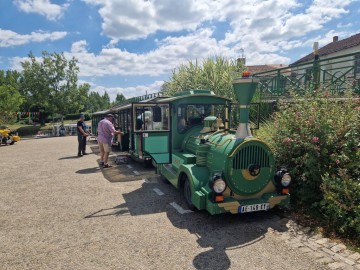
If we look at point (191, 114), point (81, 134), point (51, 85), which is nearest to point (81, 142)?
point (81, 134)

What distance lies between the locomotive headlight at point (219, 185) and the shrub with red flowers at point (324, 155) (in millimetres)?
1756

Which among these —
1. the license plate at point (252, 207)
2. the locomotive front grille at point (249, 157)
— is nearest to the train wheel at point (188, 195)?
the license plate at point (252, 207)

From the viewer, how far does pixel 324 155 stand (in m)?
5.20

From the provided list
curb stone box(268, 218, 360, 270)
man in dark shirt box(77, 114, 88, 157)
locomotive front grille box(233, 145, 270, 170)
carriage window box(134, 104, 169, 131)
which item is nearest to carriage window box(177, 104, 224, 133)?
carriage window box(134, 104, 169, 131)

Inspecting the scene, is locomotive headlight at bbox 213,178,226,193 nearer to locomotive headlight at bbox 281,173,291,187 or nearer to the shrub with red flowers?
locomotive headlight at bbox 281,173,291,187

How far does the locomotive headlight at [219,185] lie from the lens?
4.54 metres

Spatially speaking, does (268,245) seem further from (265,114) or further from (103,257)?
(265,114)

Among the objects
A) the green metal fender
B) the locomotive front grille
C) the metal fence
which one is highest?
the metal fence

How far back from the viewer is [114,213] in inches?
217

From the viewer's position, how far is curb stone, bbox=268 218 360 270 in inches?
143

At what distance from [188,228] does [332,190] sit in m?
2.68

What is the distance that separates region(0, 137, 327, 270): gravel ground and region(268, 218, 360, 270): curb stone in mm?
136

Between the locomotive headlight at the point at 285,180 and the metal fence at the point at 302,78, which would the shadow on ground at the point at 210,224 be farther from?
the metal fence at the point at 302,78

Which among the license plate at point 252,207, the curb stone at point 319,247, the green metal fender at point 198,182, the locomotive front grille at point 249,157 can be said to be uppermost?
the locomotive front grille at point 249,157
